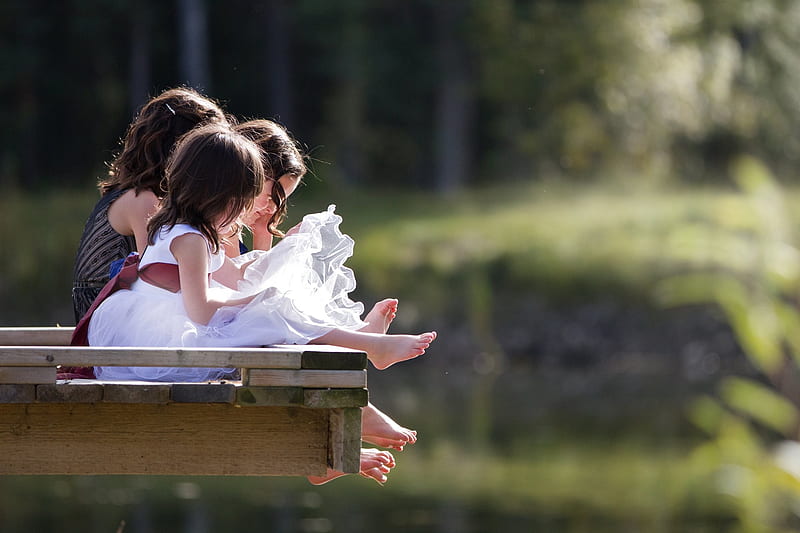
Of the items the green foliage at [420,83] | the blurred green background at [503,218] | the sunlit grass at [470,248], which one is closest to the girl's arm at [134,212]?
the blurred green background at [503,218]

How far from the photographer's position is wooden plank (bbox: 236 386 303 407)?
275 cm

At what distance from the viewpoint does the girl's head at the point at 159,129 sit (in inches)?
148

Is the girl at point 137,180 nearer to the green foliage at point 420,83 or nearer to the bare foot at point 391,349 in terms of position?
the bare foot at point 391,349

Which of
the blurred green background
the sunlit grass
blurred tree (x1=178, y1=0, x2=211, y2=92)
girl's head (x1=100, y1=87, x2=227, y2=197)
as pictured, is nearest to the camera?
girl's head (x1=100, y1=87, x2=227, y2=197)

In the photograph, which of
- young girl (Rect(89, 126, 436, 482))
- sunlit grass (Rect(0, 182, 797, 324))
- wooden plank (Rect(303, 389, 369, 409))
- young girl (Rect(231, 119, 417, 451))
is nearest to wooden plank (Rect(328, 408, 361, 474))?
wooden plank (Rect(303, 389, 369, 409))

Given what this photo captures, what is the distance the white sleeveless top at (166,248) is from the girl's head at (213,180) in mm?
20

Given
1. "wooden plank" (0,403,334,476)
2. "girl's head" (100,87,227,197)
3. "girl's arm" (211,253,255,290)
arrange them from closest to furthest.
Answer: "wooden plank" (0,403,334,476) → "girl's arm" (211,253,255,290) → "girl's head" (100,87,227,197)

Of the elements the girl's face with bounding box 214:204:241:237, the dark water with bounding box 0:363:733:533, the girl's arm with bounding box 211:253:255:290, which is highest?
the girl's face with bounding box 214:204:241:237

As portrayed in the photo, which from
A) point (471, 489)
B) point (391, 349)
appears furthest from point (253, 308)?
point (471, 489)

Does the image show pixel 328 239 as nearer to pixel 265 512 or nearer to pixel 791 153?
pixel 265 512

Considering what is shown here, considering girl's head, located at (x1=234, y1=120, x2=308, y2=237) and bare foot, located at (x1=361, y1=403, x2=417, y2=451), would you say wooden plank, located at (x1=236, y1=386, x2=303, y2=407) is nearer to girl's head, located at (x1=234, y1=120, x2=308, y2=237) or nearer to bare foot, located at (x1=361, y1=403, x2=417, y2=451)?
bare foot, located at (x1=361, y1=403, x2=417, y2=451)

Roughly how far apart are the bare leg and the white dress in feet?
0.12

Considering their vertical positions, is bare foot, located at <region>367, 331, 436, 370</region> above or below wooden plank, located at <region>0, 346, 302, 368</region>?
above

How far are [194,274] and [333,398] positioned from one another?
588mm
